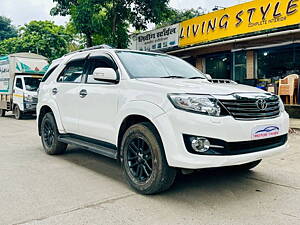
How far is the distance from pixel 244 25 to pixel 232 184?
28.6ft

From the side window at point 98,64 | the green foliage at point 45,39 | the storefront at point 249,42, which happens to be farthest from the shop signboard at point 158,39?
the green foliage at point 45,39

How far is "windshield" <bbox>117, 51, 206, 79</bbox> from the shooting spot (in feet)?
13.4

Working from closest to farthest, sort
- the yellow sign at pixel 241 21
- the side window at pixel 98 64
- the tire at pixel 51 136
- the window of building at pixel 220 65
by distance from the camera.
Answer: the side window at pixel 98 64
the tire at pixel 51 136
the yellow sign at pixel 241 21
the window of building at pixel 220 65

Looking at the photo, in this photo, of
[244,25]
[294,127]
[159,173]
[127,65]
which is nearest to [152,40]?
[244,25]

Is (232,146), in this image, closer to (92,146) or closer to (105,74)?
(105,74)

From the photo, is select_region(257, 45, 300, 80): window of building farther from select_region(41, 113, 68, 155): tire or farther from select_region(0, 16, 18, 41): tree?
select_region(0, 16, 18, 41): tree

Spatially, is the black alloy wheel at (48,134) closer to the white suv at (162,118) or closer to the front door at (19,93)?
the white suv at (162,118)

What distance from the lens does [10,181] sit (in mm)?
4082

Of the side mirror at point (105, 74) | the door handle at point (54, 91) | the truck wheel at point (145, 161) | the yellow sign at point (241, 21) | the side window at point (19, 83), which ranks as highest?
the yellow sign at point (241, 21)

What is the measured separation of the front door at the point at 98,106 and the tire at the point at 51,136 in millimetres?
1039

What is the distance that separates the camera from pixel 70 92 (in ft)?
16.2

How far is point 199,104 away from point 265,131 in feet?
2.86

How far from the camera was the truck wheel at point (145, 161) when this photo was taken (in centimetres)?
329

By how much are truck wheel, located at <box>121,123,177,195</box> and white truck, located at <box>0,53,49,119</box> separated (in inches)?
432
